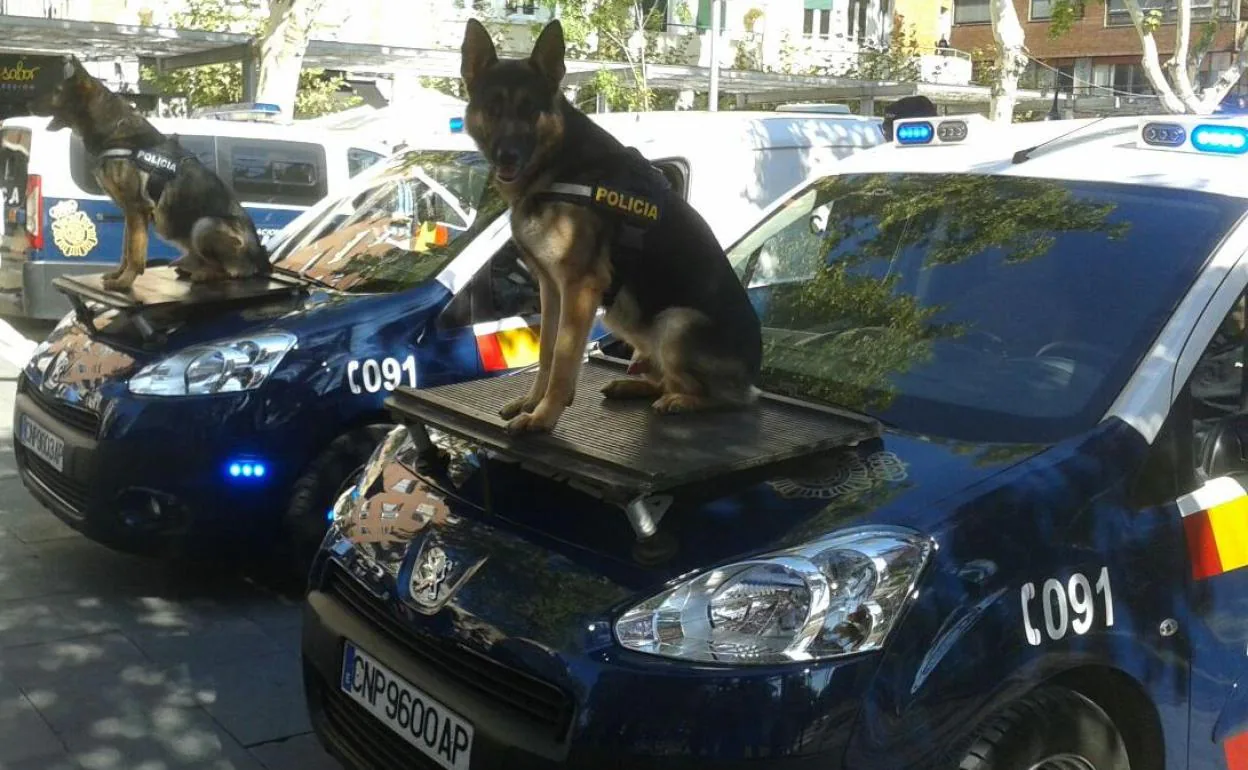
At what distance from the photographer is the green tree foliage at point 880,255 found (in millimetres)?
3500

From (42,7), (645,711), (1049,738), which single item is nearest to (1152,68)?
(1049,738)

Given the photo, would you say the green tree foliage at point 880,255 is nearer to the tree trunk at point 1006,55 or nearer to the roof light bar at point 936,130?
the roof light bar at point 936,130

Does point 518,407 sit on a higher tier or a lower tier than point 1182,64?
lower

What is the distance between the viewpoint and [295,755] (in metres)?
3.96

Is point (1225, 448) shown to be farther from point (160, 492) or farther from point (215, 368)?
point (160, 492)

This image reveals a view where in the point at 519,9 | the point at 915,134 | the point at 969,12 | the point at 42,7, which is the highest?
the point at 969,12

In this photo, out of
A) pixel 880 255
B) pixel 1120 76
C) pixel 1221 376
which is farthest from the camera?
pixel 1120 76

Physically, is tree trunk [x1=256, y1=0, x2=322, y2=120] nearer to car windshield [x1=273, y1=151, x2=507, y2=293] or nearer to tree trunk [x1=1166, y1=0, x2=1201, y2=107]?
tree trunk [x1=1166, y1=0, x2=1201, y2=107]

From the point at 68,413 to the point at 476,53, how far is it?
8.37ft

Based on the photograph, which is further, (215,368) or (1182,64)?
(1182,64)

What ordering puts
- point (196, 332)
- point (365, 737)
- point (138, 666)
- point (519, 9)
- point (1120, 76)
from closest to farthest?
1. point (365, 737)
2. point (138, 666)
3. point (196, 332)
4. point (519, 9)
5. point (1120, 76)

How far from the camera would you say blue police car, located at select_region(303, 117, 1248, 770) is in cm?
249

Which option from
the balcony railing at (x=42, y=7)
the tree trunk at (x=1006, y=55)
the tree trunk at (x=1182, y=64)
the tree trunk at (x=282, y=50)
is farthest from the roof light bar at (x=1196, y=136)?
the balcony railing at (x=42, y=7)

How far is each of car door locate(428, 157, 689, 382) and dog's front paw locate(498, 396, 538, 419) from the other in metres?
1.76
